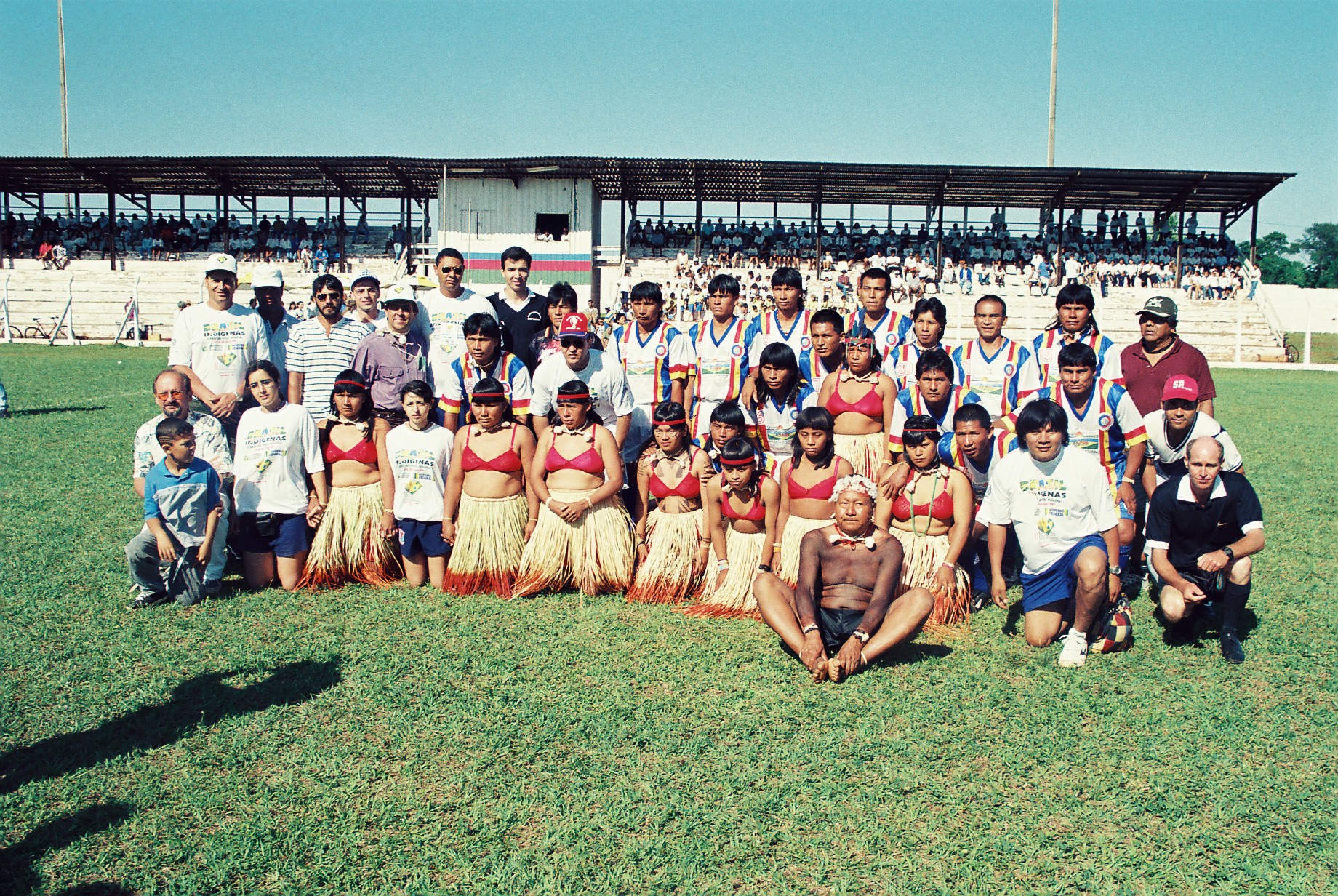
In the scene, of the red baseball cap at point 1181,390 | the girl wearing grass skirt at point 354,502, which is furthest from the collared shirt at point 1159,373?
the girl wearing grass skirt at point 354,502

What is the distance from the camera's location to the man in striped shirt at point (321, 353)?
21.7 feet

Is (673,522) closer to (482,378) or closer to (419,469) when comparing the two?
(482,378)

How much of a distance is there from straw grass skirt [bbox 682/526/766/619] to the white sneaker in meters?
1.73

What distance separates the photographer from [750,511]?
5754 mm

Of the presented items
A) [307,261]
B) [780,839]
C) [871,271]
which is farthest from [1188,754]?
[307,261]

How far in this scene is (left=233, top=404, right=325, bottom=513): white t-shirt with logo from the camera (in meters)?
6.00

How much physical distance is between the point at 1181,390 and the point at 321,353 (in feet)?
19.0

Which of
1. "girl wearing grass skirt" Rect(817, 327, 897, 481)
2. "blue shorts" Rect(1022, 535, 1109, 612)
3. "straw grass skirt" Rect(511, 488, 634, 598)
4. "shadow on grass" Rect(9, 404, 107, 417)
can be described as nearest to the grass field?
"straw grass skirt" Rect(511, 488, 634, 598)

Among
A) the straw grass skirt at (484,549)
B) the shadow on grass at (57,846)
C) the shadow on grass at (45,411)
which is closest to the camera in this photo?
the shadow on grass at (57,846)

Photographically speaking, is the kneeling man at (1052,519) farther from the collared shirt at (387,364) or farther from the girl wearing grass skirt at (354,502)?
the collared shirt at (387,364)

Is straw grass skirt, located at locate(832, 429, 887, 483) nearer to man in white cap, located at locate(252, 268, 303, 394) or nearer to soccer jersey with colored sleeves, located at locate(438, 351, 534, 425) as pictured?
soccer jersey with colored sleeves, located at locate(438, 351, 534, 425)

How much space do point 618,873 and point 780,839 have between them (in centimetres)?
60

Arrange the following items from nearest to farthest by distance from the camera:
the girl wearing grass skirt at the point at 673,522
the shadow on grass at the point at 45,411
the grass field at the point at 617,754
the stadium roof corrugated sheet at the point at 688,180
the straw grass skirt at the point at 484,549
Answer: the grass field at the point at 617,754
the girl wearing grass skirt at the point at 673,522
the straw grass skirt at the point at 484,549
the shadow on grass at the point at 45,411
the stadium roof corrugated sheet at the point at 688,180

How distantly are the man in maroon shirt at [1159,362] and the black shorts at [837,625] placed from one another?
2.68 meters
